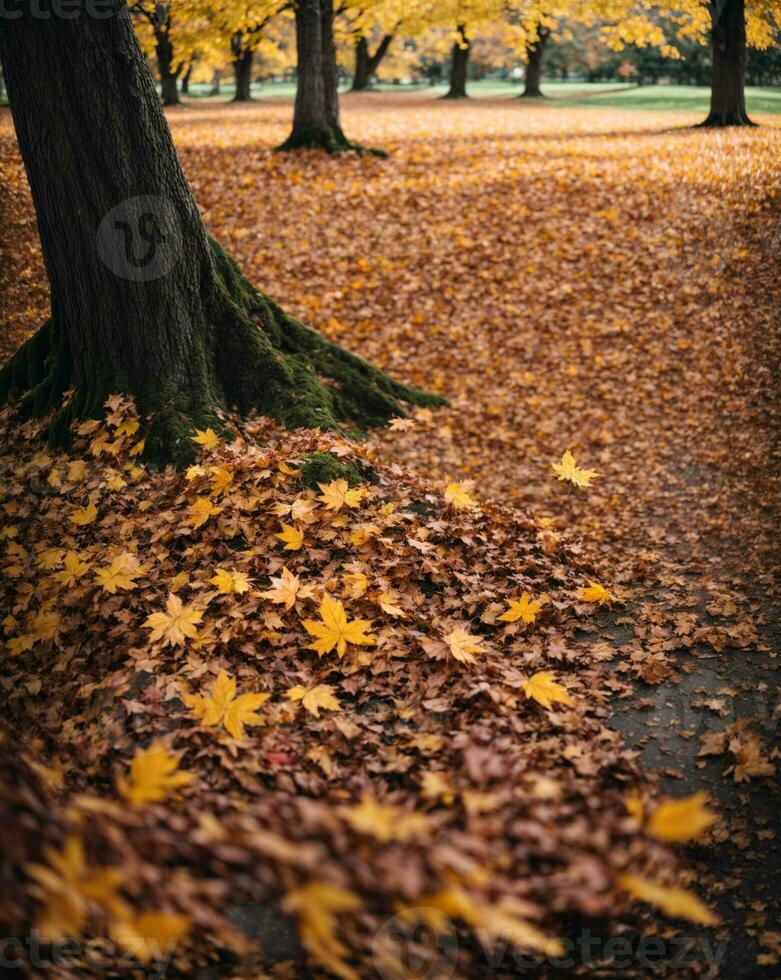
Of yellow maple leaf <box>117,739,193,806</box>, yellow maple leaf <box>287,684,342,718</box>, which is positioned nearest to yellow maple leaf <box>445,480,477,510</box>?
yellow maple leaf <box>287,684,342,718</box>

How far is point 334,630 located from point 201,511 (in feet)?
4.02

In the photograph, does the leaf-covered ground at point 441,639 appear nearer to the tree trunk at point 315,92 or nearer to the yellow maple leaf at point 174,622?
the yellow maple leaf at point 174,622

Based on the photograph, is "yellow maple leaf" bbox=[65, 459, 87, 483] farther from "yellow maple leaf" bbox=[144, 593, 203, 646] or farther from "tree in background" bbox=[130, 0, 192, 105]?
"tree in background" bbox=[130, 0, 192, 105]

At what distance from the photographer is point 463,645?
362 cm

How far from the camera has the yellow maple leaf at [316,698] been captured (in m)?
3.25

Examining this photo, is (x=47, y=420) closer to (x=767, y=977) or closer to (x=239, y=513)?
(x=239, y=513)

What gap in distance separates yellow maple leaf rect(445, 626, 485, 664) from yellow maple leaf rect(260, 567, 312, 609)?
788mm

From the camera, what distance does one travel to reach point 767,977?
2545 mm

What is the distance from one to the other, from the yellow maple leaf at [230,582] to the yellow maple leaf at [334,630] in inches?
17.6

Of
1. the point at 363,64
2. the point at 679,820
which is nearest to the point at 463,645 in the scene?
the point at 679,820

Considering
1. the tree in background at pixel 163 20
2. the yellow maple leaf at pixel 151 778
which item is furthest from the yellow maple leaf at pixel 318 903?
the tree in background at pixel 163 20

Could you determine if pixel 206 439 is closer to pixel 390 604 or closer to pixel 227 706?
pixel 390 604

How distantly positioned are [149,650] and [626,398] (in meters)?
5.80

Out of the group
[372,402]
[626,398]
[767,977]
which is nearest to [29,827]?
[767,977]
